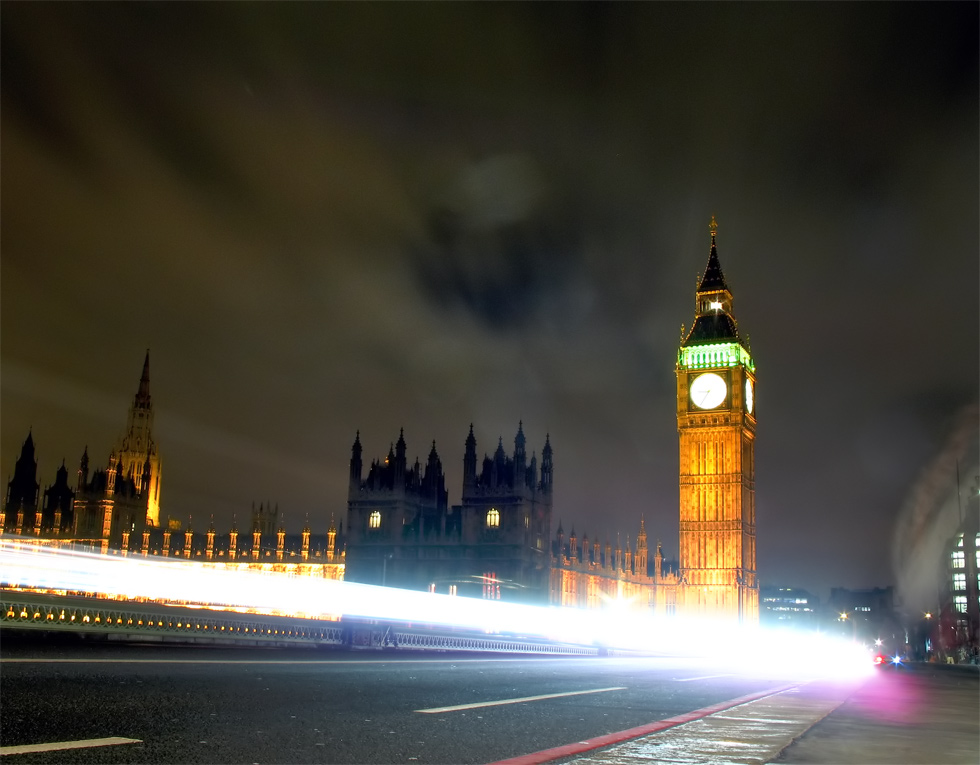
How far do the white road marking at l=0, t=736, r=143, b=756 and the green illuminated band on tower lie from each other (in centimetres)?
9427

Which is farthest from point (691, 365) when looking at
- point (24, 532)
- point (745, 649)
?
point (24, 532)

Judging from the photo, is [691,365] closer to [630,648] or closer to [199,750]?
[630,648]

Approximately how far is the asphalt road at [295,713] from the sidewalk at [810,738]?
0.77 meters

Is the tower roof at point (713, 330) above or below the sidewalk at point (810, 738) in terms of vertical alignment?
above

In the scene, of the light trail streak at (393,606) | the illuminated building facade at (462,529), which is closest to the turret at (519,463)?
the illuminated building facade at (462,529)

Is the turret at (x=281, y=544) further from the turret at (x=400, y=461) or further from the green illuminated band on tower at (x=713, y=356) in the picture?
the green illuminated band on tower at (x=713, y=356)

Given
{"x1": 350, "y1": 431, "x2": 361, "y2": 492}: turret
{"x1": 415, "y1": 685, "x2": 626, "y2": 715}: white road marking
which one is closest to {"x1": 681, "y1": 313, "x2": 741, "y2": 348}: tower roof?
{"x1": 350, "y1": 431, "x2": 361, "y2": 492}: turret

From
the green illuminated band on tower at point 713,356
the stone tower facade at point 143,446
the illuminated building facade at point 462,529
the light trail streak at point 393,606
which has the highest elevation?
the green illuminated band on tower at point 713,356

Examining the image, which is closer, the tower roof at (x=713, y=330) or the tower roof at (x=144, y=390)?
the tower roof at (x=713, y=330)

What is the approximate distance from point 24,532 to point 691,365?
70.6 m

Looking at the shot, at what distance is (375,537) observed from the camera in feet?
264

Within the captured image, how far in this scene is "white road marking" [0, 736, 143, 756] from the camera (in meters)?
6.12

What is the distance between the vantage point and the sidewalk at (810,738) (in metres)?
7.12

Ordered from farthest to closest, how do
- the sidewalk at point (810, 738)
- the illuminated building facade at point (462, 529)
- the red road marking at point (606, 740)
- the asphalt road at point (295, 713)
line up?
1. the illuminated building facade at point (462, 529)
2. the sidewalk at point (810, 738)
3. the asphalt road at point (295, 713)
4. the red road marking at point (606, 740)
